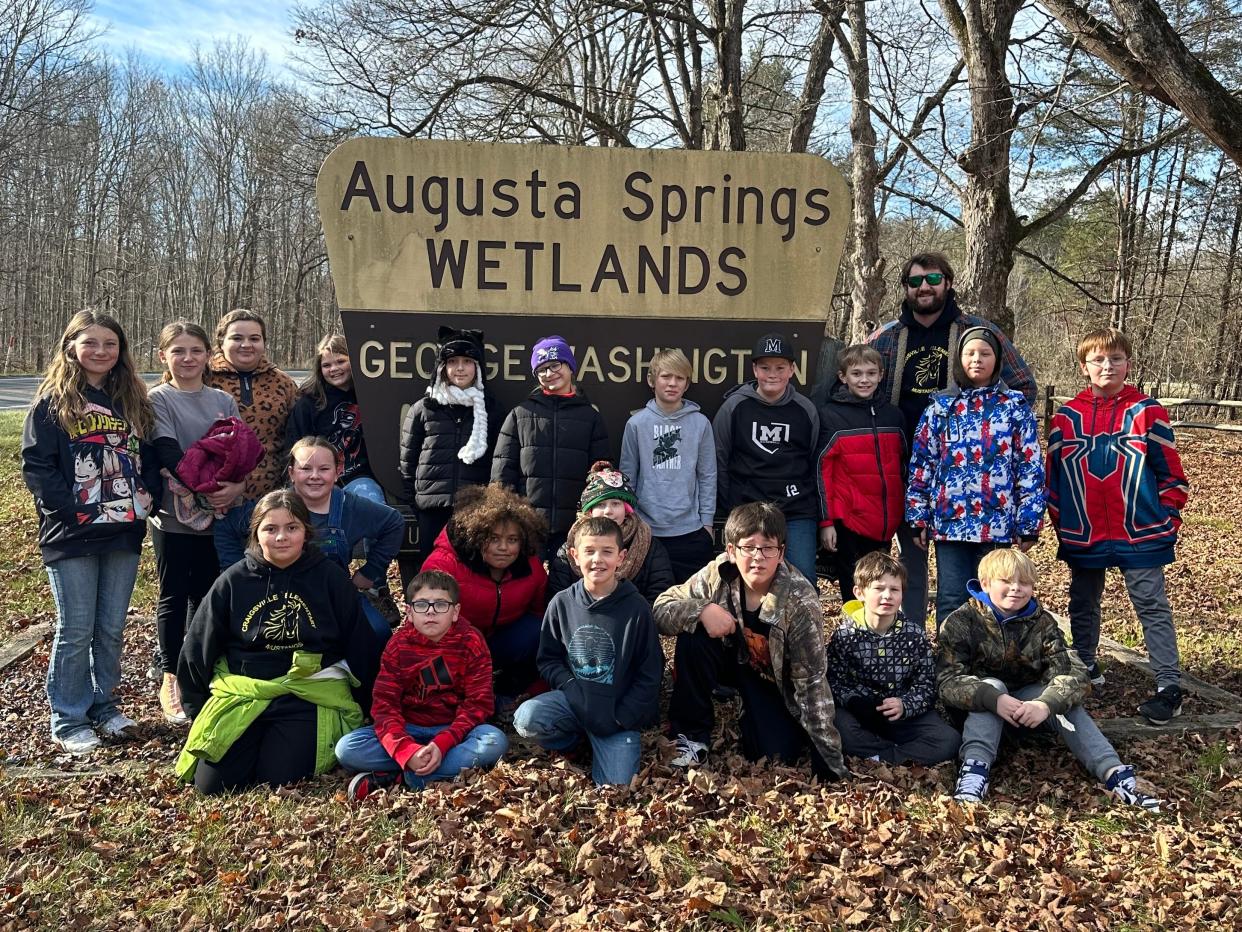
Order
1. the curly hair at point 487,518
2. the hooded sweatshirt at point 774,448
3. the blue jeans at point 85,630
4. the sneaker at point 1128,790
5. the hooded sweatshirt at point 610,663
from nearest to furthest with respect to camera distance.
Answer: the sneaker at point 1128,790, the hooded sweatshirt at point 610,663, the blue jeans at point 85,630, the curly hair at point 487,518, the hooded sweatshirt at point 774,448

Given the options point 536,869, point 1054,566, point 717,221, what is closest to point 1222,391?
point 1054,566

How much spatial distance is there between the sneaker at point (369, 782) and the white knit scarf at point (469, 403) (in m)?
1.79

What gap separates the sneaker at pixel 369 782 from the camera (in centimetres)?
371

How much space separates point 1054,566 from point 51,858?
8.48 m

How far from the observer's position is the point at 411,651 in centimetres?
396

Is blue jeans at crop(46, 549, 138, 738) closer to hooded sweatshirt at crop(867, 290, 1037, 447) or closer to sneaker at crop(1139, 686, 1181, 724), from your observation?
hooded sweatshirt at crop(867, 290, 1037, 447)

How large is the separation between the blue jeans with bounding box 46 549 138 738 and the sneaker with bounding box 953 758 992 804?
3901mm

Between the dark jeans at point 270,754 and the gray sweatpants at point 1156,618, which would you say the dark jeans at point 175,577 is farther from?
the gray sweatpants at point 1156,618

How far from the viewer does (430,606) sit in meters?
3.93

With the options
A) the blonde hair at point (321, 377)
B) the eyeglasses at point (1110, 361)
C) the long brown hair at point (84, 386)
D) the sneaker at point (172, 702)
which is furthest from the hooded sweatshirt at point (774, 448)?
the sneaker at point (172, 702)

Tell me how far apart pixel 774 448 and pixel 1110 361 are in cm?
173

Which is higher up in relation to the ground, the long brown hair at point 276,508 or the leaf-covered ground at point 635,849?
the long brown hair at point 276,508

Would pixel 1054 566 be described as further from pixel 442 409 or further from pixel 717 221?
pixel 442 409

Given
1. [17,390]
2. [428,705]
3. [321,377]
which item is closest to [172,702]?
[428,705]
